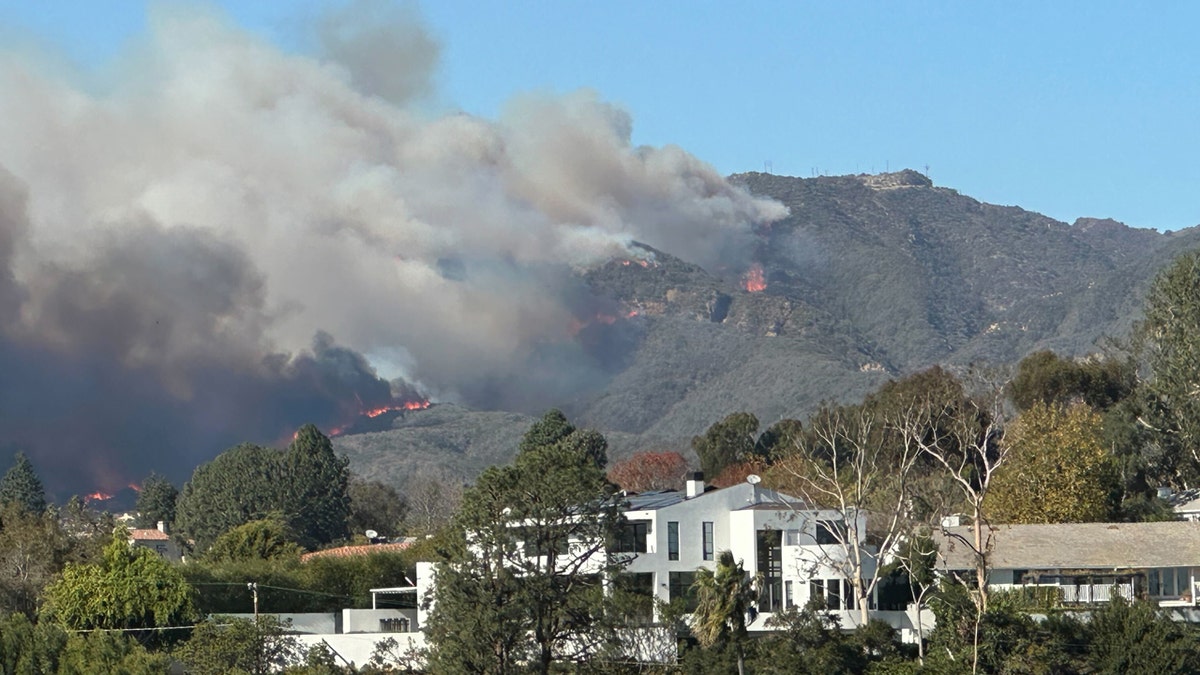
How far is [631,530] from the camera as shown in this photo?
64875 mm

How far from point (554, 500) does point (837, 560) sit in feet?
52.1

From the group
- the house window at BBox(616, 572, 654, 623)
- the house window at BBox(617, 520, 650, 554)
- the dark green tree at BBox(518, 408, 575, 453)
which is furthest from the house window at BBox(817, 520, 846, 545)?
the dark green tree at BBox(518, 408, 575, 453)

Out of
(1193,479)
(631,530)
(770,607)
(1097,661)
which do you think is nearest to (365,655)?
(631,530)

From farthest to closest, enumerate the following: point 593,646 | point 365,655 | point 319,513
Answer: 1. point 319,513
2. point 365,655
3. point 593,646

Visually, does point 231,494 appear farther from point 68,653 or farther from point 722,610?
point 722,610

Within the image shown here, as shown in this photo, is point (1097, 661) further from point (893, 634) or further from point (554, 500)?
point (554, 500)

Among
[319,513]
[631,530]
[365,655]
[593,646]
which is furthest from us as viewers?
[319,513]

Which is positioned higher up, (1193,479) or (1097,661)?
(1193,479)

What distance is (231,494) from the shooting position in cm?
12056

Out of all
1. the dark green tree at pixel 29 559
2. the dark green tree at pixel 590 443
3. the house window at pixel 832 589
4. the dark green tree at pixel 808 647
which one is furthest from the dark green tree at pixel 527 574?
the dark green tree at pixel 590 443

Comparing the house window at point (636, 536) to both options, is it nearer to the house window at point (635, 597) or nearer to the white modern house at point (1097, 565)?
the house window at point (635, 597)

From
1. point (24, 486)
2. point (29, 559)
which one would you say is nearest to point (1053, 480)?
point (29, 559)

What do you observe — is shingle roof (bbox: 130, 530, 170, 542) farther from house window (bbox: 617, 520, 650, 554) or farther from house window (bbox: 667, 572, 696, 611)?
house window (bbox: 667, 572, 696, 611)

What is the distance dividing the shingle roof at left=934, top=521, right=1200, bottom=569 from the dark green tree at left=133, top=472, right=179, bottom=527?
9603 centimetres
